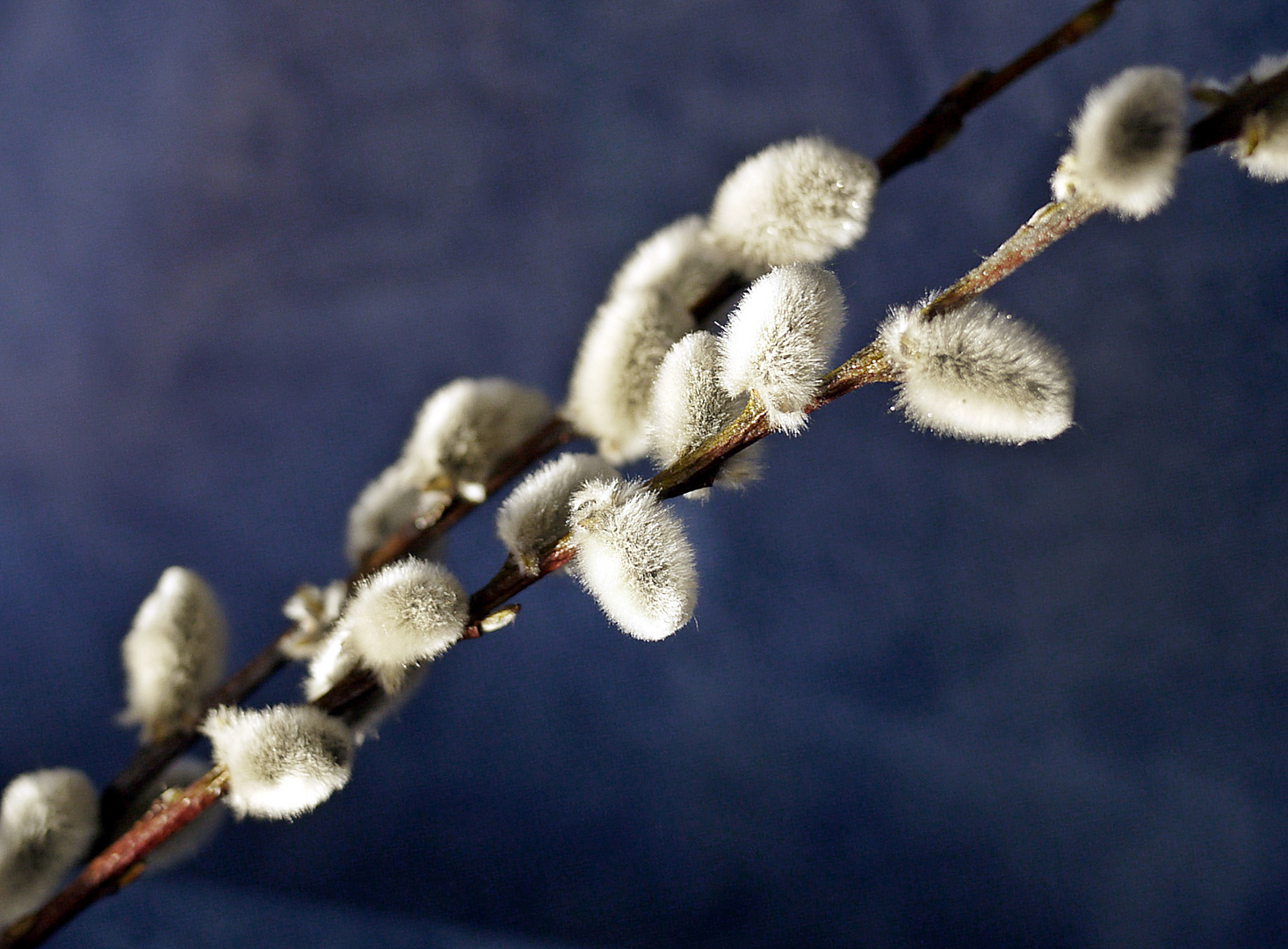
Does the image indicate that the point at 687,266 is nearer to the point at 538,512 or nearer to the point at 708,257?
the point at 708,257

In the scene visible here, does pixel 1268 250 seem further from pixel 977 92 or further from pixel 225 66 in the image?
pixel 225 66

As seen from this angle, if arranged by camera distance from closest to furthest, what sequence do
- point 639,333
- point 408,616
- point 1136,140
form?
point 1136,140 → point 408,616 → point 639,333

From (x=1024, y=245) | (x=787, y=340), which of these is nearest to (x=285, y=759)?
(x=787, y=340)

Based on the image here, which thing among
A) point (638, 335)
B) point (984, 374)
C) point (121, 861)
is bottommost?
point (984, 374)

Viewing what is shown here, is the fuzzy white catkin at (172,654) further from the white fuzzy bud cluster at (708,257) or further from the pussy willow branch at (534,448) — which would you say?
the white fuzzy bud cluster at (708,257)

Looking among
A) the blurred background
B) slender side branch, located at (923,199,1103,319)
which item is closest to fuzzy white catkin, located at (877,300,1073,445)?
slender side branch, located at (923,199,1103,319)

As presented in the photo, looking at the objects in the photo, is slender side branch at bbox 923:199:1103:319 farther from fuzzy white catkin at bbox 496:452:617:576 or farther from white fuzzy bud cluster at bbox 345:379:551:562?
white fuzzy bud cluster at bbox 345:379:551:562

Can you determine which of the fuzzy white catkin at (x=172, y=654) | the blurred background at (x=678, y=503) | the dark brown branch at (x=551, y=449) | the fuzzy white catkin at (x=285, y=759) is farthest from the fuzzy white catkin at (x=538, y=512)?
the blurred background at (x=678, y=503)
